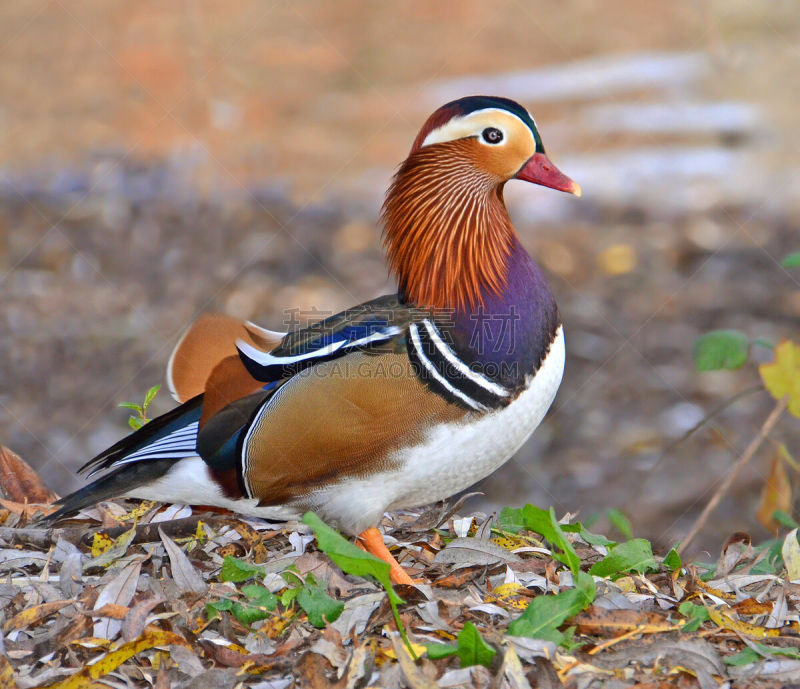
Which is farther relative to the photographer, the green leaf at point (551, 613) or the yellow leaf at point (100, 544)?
the yellow leaf at point (100, 544)

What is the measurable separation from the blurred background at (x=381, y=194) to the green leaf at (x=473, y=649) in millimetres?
2401

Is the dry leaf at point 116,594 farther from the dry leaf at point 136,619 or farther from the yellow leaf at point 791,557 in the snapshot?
the yellow leaf at point 791,557

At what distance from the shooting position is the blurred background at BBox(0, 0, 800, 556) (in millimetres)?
5047

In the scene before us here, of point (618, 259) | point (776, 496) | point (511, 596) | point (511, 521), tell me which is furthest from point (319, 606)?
point (618, 259)

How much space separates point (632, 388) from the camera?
5211 millimetres

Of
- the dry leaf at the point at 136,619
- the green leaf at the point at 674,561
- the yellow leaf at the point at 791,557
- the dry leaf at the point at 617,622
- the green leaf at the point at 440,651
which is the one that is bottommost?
the yellow leaf at the point at 791,557

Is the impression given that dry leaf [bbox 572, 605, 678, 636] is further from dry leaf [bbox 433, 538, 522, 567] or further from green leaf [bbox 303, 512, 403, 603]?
green leaf [bbox 303, 512, 403, 603]

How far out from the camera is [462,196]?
2.81m

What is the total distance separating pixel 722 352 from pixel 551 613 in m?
1.44

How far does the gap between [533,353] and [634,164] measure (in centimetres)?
497


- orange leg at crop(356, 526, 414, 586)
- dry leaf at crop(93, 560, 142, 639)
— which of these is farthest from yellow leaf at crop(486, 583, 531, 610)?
dry leaf at crop(93, 560, 142, 639)

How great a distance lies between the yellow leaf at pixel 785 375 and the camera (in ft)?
10.5

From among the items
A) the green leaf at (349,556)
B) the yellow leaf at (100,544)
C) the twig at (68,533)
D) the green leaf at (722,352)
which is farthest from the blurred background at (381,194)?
the green leaf at (349,556)

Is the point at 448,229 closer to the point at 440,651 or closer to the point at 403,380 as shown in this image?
the point at 403,380
